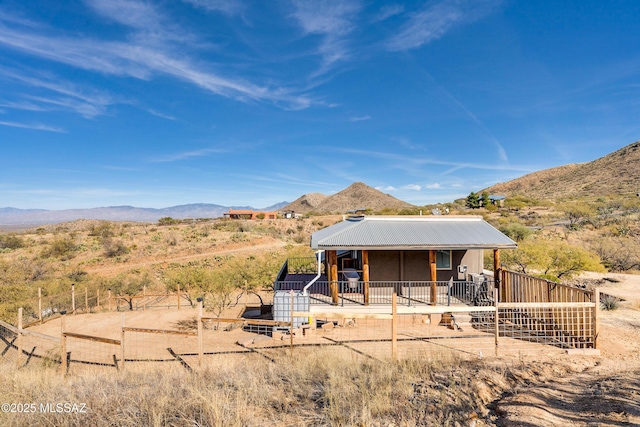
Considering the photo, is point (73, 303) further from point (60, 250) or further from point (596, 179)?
point (596, 179)

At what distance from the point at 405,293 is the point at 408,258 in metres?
1.52

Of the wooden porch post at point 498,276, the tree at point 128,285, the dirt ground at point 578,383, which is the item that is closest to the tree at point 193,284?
the tree at point 128,285

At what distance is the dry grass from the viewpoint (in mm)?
5234

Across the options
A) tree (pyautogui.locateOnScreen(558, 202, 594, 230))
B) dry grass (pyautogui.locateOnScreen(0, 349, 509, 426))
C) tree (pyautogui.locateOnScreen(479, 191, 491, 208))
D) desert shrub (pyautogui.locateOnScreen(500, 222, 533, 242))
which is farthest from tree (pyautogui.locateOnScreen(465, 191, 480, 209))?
dry grass (pyautogui.locateOnScreen(0, 349, 509, 426))

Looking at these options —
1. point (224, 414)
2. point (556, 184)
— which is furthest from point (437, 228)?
point (556, 184)

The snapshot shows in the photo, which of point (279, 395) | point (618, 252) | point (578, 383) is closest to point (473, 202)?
point (618, 252)

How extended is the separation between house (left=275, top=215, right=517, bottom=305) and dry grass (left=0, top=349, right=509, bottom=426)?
550 centimetres

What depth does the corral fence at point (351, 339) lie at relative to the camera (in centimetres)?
916

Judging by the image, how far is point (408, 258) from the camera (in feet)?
48.7

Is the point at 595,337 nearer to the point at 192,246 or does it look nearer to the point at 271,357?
the point at 271,357

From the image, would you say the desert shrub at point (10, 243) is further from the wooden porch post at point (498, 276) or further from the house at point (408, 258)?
the wooden porch post at point (498, 276)

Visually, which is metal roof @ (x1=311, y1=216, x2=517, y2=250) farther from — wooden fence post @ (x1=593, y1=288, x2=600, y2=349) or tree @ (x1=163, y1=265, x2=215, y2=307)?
tree @ (x1=163, y1=265, x2=215, y2=307)

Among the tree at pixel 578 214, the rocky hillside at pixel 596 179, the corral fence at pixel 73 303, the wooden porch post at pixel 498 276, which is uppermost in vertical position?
the rocky hillside at pixel 596 179

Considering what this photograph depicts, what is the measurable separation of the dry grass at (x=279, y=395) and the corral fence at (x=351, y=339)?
4.38ft
